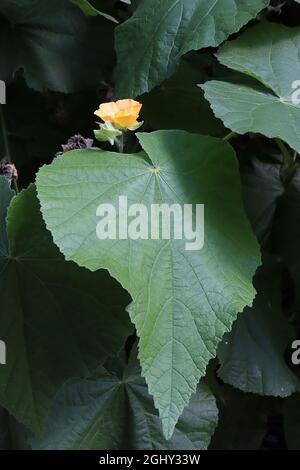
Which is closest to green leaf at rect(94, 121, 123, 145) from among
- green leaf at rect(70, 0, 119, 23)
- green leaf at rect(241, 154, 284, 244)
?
green leaf at rect(70, 0, 119, 23)

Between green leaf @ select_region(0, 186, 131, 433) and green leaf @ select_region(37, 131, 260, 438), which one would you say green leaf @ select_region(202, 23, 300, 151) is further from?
green leaf @ select_region(0, 186, 131, 433)

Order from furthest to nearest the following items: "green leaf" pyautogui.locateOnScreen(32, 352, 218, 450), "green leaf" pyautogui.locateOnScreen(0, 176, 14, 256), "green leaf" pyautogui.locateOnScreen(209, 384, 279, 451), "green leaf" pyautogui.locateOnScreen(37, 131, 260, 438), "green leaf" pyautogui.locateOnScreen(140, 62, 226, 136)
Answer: "green leaf" pyautogui.locateOnScreen(209, 384, 279, 451) < "green leaf" pyautogui.locateOnScreen(140, 62, 226, 136) < "green leaf" pyautogui.locateOnScreen(32, 352, 218, 450) < "green leaf" pyautogui.locateOnScreen(0, 176, 14, 256) < "green leaf" pyautogui.locateOnScreen(37, 131, 260, 438)

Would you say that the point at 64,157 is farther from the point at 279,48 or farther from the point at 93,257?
the point at 279,48

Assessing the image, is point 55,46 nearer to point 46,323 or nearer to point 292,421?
point 46,323

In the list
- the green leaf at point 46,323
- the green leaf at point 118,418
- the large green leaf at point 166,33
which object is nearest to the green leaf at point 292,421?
the green leaf at point 118,418

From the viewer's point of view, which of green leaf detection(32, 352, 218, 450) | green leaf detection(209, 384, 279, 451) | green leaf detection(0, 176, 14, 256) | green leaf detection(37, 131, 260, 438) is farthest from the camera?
green leaf detection(209, 384, 279, 451)

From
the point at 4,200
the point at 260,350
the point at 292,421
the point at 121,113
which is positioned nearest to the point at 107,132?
the point at 121,113
